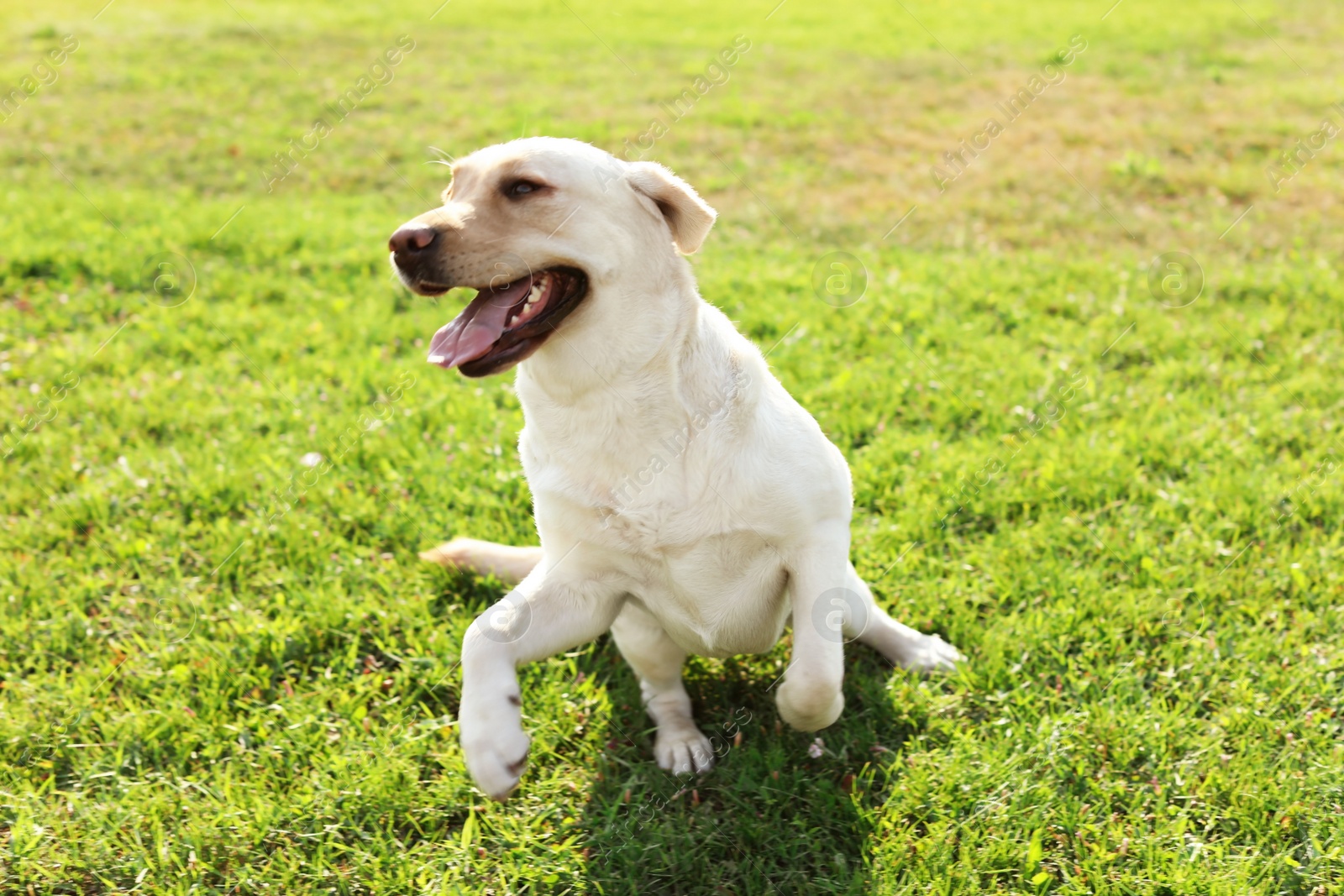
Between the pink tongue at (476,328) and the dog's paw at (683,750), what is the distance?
4.72 feet

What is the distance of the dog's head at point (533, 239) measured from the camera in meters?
2.85

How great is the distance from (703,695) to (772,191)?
615cm

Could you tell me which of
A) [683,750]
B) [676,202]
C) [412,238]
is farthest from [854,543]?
[412,238]

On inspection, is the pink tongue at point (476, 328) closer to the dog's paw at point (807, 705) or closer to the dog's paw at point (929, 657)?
Answer: the dog's paw at point (807, 705)

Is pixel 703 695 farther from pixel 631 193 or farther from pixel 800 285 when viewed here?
pixel 800 285

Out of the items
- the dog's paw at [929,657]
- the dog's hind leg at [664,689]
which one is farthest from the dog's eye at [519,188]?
the dog's paw at [929,657]

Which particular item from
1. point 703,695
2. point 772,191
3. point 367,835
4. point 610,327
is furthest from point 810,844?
point 772,191

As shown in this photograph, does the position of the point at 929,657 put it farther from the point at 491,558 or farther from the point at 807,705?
the point at 491,558

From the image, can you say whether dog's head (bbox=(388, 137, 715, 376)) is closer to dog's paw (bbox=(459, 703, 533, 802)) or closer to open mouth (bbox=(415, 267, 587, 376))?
open mouth (bbox=(415, 267, 587, 376))

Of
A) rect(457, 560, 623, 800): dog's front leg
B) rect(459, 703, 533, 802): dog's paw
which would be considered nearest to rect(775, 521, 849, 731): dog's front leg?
rect(457, 560, 623, 800): dog's front leg

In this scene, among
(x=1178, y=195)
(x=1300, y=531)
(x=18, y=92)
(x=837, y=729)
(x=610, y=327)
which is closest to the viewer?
(x=610, y=327)

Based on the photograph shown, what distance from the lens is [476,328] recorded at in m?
2.88

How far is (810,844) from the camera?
9.70ft

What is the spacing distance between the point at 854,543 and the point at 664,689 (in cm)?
119
